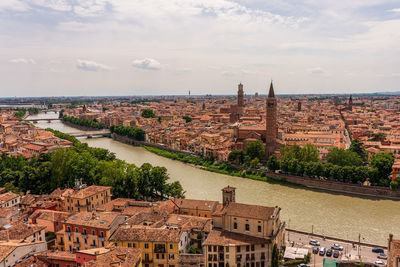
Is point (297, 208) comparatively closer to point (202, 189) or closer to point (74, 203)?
point (202, 189)

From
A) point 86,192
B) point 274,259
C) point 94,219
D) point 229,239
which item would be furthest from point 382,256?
point 86,192

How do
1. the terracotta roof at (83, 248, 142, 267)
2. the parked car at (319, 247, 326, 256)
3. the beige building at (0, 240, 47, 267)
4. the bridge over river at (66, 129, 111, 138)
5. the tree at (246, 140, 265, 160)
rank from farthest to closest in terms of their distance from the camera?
the bridge over river at (66, 129, 111, 138) < the tree at (246, 140, 265, 160) < the parked car at (319, 247, 326, 256) < the beige building at (0, 240, 47, 267) < the terracotta roof at (83, 248, 142, 267)

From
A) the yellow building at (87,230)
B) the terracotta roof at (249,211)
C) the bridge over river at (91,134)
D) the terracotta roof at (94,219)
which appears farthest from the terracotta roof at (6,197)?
the bridge over river at (91,134)

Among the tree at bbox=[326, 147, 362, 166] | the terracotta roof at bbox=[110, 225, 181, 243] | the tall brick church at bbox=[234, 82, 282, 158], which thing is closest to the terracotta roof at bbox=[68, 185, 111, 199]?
the terracotta roof at bbox=[110, 225, 181, 243]

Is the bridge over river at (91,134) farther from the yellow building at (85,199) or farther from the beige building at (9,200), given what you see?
the yellow building at (85,199)

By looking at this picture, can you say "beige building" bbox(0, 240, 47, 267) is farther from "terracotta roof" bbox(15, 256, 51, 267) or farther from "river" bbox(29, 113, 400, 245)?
"river" bbox(29, 113, 400, 245)

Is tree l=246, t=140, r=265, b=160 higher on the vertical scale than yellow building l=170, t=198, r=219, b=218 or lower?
higher

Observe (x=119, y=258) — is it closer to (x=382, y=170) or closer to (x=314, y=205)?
(x=314, y=205)
